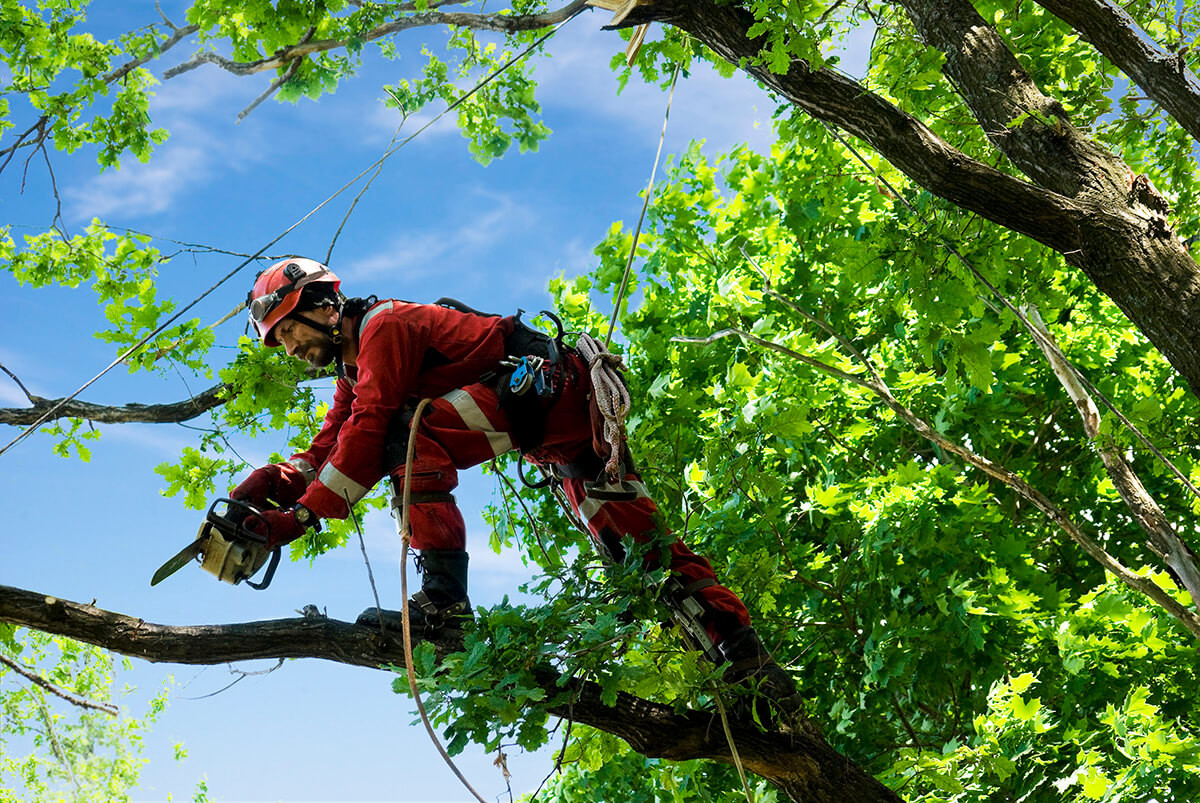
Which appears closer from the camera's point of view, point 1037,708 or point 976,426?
point 1037,708

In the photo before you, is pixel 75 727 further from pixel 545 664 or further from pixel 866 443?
pixel 545 664

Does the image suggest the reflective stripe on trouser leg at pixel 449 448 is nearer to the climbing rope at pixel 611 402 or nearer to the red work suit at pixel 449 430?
the red work suit at pixel 449 430

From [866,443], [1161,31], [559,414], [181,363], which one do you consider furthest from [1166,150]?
[181,363]

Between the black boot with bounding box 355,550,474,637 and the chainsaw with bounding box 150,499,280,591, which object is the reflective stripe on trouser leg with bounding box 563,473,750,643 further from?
the chainsaw with bounding box 150,499,280,591

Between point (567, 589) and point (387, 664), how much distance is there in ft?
2.00

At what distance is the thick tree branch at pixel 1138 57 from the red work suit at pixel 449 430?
212 centimetres

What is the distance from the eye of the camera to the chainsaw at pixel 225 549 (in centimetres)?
342

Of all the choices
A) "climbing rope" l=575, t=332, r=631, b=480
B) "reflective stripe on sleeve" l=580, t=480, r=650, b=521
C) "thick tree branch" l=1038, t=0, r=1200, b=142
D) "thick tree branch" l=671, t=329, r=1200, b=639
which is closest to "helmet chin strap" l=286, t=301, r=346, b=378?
"climbing rope" l=575, t=332, r=631, b=480

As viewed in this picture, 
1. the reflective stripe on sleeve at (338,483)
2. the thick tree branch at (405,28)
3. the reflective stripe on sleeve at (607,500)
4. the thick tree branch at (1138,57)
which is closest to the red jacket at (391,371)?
the reflective stripe on sleeve at (338,483)

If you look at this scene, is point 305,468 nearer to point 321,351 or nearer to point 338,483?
point 321,351

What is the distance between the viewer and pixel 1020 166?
12.2 feet

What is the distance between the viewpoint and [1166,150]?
5.61 m

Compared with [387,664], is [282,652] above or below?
above

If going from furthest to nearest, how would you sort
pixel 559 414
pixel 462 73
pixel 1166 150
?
pixel 462 73, pixel 1166 150, pixel 559 414
